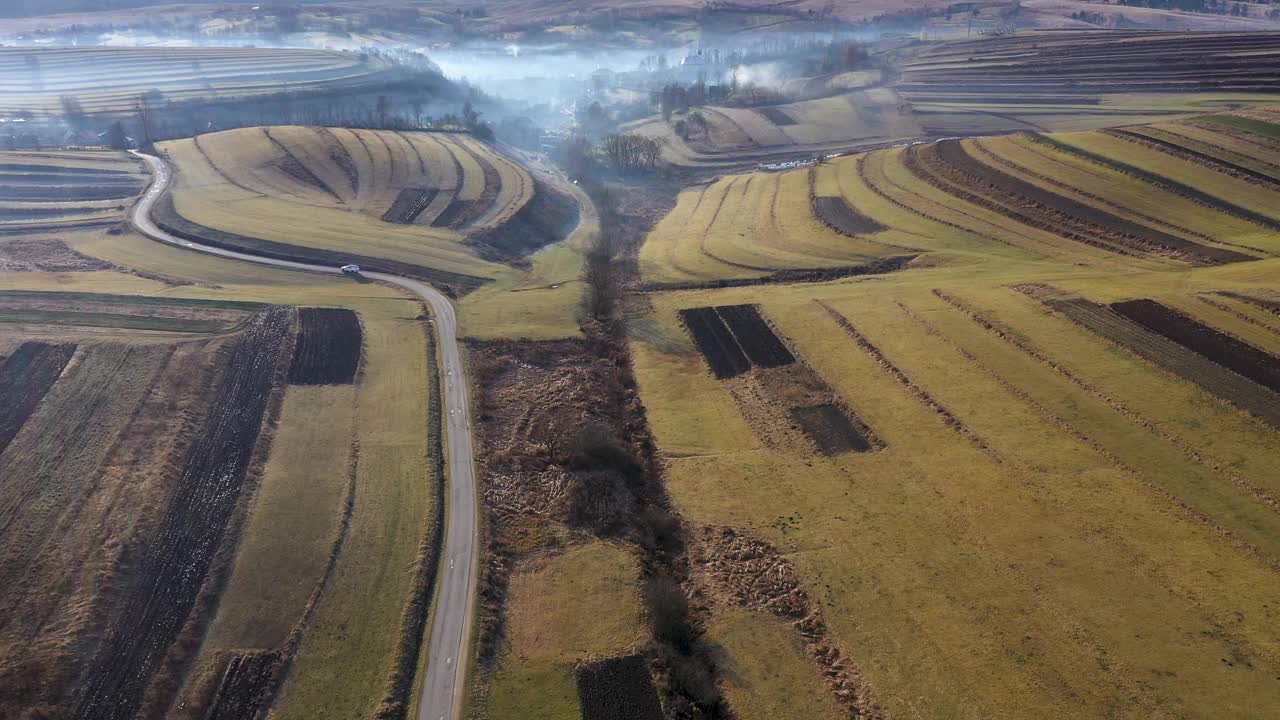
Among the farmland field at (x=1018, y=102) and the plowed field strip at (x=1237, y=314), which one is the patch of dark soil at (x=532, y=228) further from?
the plowed field strip at (x=1237, y=314)

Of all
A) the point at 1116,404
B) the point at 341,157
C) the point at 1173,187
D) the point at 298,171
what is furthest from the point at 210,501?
the point at 1173,187

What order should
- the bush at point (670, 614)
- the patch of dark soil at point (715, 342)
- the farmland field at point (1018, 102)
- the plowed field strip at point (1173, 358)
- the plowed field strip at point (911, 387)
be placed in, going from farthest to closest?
the farmland field at point (1018, 102), the patch of dark soil at point (715, 342), the plowed field strip at point (1173, 358), the plowed field strip at point (911, 387), the bush at point (670, 614)

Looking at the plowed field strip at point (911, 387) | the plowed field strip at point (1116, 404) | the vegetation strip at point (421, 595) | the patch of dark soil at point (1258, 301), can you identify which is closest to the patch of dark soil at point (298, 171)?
the vegetation strip at point (421, 595)

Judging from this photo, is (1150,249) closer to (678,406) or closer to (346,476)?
(678,406)

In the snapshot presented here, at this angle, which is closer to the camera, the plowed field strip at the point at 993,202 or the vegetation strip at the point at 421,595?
the vegetation strip at the point at 421,595

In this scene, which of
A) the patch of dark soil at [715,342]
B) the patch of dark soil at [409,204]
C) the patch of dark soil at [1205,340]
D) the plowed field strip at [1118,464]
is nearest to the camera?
Result: the plowed field strip at [1118,464]

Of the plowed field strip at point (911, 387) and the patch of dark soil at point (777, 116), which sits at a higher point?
the patch of dark soil at point (777, 116)

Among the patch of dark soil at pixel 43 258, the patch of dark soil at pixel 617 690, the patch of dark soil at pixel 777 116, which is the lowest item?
the patch of dark soil at pixel 617 690
